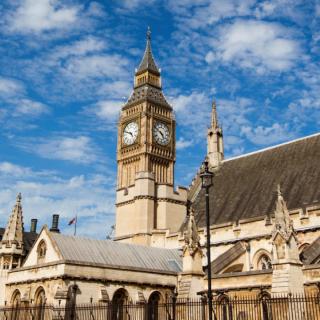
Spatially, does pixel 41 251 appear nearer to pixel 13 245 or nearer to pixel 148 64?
pixel 13 245

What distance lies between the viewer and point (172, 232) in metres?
44.6

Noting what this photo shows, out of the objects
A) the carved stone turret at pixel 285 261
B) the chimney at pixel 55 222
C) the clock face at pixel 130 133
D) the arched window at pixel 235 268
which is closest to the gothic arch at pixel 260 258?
the arched window at pixel 235 268

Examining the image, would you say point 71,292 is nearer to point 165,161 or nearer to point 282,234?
point 282,234

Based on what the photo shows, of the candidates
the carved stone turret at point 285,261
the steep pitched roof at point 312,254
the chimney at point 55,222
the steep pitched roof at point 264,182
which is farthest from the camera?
the chimney at point 55,222

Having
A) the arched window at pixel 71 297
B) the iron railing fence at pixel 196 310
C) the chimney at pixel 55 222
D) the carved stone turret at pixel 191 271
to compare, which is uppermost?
the chimney at pixel 55 222

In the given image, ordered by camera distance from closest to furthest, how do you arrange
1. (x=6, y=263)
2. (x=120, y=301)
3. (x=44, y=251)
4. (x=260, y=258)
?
(x=120, y=301)
(x=44, y=251)
(x=260, y=258)
(x=6, y=263)

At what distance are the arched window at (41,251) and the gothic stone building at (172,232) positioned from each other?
0.23ft

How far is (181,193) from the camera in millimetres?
47906

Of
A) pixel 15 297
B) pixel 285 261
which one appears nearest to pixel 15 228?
pixel 15 297

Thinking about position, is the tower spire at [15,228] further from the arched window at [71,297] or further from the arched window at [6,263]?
the arched window at [71,297]

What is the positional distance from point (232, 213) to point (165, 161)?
1090 cm

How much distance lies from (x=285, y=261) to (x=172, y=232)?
19199mm

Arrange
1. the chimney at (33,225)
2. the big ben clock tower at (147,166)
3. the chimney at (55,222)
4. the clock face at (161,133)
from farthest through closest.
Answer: the chimney at (33,225) < the clock face at (161,133) < the chimney at (55,222) < the big ben clock tower at (147,166)

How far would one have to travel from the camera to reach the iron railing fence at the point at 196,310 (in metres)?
22.7
